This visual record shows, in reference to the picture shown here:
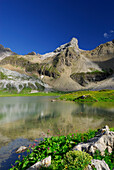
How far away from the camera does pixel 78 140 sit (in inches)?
416

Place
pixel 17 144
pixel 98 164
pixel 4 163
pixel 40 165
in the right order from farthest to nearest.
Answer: pixel 17 144 < pixel 4 163 < pixel 40 165 < pixel 98 164

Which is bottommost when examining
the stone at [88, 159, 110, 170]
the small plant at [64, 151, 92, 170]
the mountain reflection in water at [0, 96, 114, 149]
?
the mountain reflection in water at [0, 96, 114, 149]

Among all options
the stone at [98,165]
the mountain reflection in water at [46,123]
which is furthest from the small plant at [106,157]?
the mountain reflection in water at [46,123]

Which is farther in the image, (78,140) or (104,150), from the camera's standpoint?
(78,140)

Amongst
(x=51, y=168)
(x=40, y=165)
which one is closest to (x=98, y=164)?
(x=51, y=168)

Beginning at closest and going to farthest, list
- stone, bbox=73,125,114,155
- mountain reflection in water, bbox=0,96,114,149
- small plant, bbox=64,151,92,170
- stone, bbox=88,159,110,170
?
small plant, bbox=64,151,92,170, stone, bbox=88,159,110,170, stone, bbox=73,125,114,155, mountain reflection in water, bbox=0,96,114,149

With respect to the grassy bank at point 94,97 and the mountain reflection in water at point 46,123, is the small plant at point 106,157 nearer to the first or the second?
the mountain reflection in water at point 46,123

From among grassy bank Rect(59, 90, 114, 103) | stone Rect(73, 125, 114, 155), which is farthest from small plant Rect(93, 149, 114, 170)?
grassy bank Rect(59, 90, 114, 103)

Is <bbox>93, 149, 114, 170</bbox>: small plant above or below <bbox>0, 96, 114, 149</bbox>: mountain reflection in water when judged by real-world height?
above

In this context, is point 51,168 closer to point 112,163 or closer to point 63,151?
point 63,151

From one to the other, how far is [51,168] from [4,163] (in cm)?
584

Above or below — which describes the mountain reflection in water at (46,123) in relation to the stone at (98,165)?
below

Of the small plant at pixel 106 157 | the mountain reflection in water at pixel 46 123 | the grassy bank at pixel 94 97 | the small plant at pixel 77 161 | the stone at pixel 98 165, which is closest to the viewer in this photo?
the small plant at pixel 77 161

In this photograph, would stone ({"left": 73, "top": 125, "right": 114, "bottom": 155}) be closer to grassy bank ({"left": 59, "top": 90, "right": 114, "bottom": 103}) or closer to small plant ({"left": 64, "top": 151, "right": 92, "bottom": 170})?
small plant ({"left": 64, "top": 151, "right": 92, "bottom": 170})
